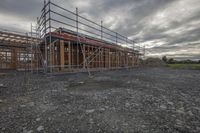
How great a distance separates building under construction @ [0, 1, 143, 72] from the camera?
6652 mm

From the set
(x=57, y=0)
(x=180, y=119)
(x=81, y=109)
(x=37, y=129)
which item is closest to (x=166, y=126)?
(x=180, y=119)

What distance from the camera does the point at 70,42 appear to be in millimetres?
8055

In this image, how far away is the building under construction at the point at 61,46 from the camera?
6.65m

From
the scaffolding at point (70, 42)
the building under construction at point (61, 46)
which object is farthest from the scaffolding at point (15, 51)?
the scaffolding at point (70, 42)

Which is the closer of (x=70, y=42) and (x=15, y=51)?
(x=70, y=42)

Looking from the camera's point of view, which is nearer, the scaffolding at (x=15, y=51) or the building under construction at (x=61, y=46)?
the building under construction at (x=61, y=46)

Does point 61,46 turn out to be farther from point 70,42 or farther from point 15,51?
point 15,51

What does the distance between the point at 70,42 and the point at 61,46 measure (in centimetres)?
68

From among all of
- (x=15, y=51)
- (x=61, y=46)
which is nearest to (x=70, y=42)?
(x=61, y=46)

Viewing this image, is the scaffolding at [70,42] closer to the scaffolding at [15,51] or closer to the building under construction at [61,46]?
the building under construction at [61,46]

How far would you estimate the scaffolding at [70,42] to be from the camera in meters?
6.41

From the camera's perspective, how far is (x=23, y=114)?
1948 millimetres

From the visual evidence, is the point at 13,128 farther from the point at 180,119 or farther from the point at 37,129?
the point at 180,119

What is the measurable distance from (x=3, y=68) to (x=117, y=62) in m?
12.3
